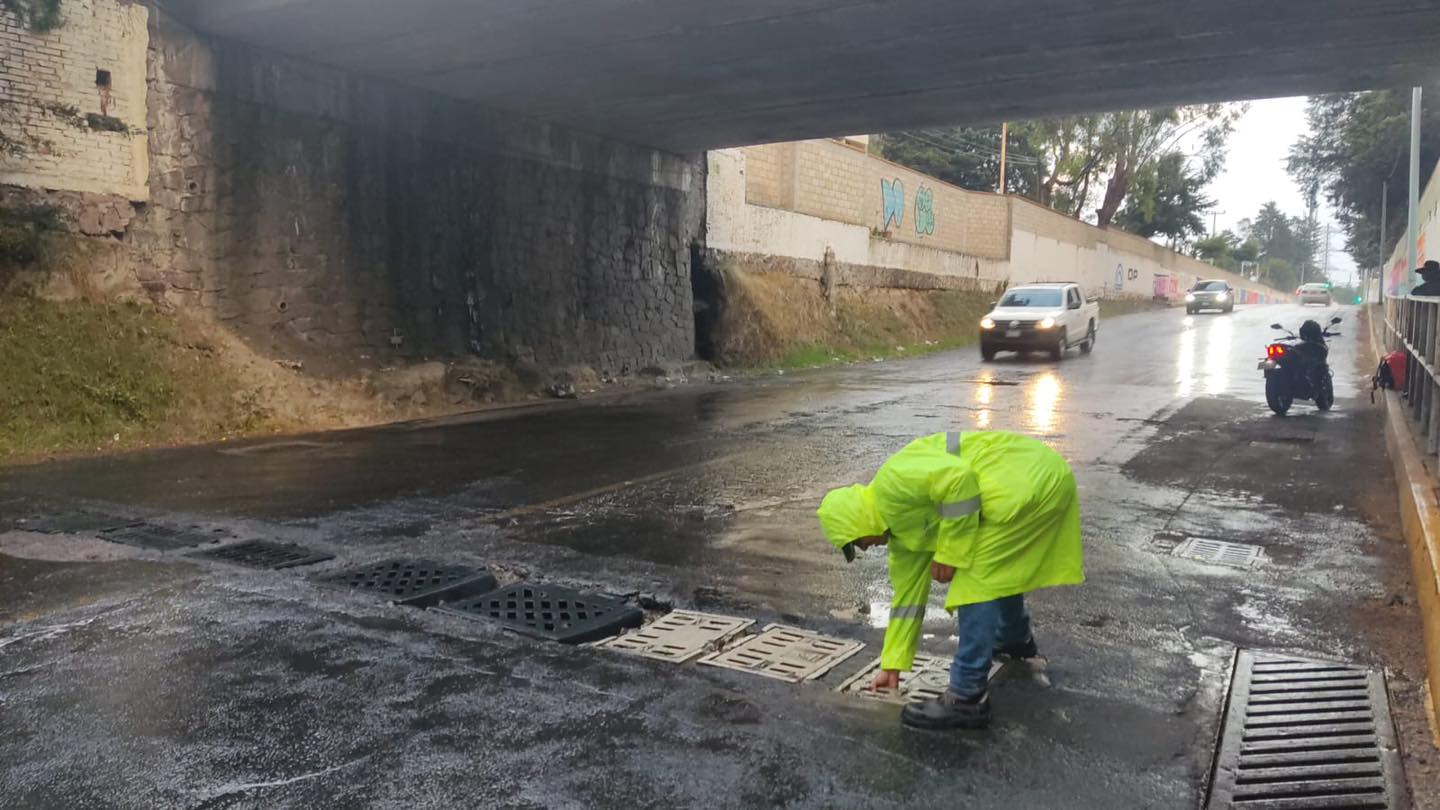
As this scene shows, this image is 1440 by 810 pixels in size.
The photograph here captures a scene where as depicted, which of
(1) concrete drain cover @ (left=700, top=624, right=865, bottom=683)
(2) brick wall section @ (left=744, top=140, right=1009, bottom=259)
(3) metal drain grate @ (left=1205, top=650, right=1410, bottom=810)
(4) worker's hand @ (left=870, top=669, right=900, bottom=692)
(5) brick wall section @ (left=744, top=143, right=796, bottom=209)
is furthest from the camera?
(2) brick wall section @ (left=744, top=140, right=1009, bottom=259)

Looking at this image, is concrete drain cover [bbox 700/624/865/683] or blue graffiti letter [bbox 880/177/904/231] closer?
concrete drain cover [bbox 700/624/865/683]

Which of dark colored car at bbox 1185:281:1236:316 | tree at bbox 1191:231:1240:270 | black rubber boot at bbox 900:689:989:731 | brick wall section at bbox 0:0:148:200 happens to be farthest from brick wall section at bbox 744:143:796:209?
tree at bbox 1191:231:1240:270

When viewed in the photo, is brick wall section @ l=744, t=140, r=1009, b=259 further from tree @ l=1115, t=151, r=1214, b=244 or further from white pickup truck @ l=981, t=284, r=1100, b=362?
tree @ l=1115, t=151, r=1214, b=244

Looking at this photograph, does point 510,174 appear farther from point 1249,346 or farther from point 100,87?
point 1249,346

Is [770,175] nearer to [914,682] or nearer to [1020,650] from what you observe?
[1020,650]

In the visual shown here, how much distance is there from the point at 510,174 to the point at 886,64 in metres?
6.59

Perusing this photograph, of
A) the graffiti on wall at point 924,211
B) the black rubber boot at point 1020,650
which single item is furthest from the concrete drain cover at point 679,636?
the graffiti on wall at point 924,211

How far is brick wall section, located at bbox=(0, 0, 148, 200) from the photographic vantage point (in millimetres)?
11398

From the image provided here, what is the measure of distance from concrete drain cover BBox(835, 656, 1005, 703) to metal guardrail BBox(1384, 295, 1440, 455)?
4.73 meters

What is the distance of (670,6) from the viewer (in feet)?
Result: 37.9

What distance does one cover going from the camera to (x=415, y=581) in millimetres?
6109

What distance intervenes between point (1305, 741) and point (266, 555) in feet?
18.7

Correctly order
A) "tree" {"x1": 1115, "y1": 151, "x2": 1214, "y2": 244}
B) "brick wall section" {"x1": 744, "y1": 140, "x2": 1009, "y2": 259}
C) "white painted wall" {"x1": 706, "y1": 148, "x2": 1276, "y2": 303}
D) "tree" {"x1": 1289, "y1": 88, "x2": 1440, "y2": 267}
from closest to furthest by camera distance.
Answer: "white painted wall" {"x1": 706, "y1": 148, "x2": 1276, "y2": 303} < "brick wall section" {"x1": 744, "y1": 140, "x2": 1009, "y2": 259} < "tree" {"x1": 1289, "y1": 88, "x2": 1440, "y2": 267} < "tree" {"x1": 1115, "y1": 151, "x2": 1214, "y2": 244}

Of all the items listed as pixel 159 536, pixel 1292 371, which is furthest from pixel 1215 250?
pixel 159 536
